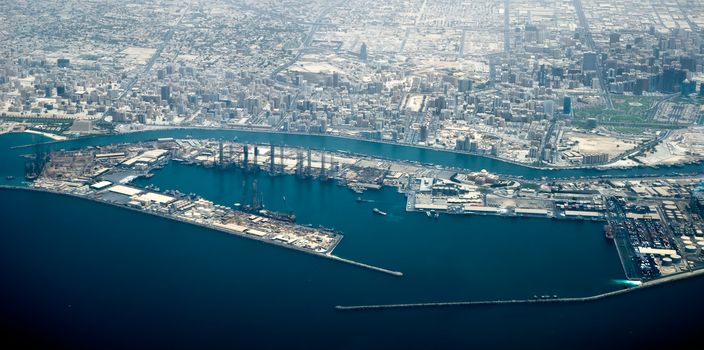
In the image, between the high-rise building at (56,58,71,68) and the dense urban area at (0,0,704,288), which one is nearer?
the dense urban area at (0,0,704,288)

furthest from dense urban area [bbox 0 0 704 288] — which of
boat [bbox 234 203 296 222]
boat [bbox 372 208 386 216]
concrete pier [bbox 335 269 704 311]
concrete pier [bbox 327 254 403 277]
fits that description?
concrete pier [bbox 327 254 403 277]

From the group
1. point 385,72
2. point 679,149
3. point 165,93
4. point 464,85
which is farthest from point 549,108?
point 165,93

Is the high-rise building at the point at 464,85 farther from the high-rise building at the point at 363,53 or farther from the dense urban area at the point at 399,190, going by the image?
the dense urban area at the point at 399,190

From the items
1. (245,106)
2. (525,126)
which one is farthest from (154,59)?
(525,126)

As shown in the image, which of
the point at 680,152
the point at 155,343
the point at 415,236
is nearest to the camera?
the point at 155,343

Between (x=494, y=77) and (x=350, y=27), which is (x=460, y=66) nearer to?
(x=494, y=77)

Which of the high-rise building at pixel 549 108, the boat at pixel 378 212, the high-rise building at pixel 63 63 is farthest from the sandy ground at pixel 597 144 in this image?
the high-rise building at pixel 63 63

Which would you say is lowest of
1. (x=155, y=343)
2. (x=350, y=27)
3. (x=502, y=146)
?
(x=155, y=343)

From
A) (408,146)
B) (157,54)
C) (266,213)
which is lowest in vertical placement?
(266,213)

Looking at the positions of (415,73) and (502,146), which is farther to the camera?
(415,73)

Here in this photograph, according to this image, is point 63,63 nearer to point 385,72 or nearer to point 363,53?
point 363,53

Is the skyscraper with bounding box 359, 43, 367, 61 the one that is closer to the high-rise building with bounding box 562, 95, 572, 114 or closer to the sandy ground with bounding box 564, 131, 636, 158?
the high-rise building with bounding box 562, 95, 572, 114
